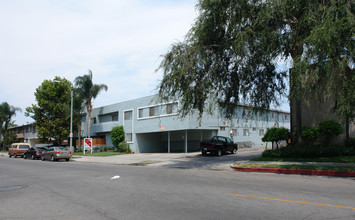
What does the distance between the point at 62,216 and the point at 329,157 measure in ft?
51.4

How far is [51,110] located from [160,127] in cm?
2011

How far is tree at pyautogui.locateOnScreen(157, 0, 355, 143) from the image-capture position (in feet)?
37.5

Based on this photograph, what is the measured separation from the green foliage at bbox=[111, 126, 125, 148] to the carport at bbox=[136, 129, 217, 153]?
2157mm

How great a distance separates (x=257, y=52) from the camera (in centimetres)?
1502

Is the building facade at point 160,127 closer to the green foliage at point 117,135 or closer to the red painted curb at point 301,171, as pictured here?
the green foliage at point 117,135

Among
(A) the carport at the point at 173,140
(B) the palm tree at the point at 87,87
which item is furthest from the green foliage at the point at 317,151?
(B) the palm tree at the point at 87,87

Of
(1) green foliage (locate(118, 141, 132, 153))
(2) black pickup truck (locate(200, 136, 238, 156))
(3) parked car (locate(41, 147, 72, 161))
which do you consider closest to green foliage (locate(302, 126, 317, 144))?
(2) black pickup truck (locate(200, 136, 238, 156))

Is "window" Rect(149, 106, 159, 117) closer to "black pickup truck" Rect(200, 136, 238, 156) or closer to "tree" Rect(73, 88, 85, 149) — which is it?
"black pickup truck" Rect(200, 136, 238, 156)

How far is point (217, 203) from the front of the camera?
714cm

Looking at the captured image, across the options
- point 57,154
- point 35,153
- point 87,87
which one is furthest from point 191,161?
point 87,87

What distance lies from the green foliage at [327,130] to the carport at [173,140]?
48.1 ft

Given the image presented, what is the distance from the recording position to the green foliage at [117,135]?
36.0 meters

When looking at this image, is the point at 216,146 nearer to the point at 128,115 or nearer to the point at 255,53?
the point at 255,53

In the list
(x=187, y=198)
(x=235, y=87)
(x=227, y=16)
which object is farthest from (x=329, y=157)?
(x=187, y=198)
